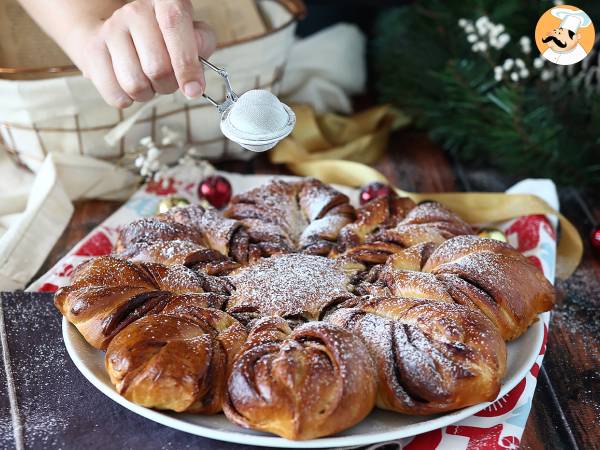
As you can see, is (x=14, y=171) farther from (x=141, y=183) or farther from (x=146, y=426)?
(x=146, y=426)

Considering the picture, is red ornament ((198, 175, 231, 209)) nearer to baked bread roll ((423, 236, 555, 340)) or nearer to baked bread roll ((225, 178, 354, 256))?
baked bread roll ((225, 178, 354, 256))

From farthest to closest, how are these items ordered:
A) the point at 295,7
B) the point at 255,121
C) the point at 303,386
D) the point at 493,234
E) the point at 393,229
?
the point at 295,7
the point at 493,234
the point at 393,229
the point at 255,121
the point at 303,386

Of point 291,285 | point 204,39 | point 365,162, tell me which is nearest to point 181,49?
point 204,39

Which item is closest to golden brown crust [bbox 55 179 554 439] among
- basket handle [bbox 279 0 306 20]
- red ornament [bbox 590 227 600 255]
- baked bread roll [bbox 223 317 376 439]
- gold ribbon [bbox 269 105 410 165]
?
baked bread roll [bbox 223 317 376 439]

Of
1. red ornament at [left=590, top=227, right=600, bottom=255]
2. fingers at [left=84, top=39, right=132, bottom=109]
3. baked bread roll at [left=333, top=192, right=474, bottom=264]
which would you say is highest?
fingers at [left=84, top=39, right=132, bottom=109]

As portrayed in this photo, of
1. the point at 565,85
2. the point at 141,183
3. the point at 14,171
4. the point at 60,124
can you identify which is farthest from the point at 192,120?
the point at 565,85

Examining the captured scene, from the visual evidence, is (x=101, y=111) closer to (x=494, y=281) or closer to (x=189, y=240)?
(x=189, y=240)
